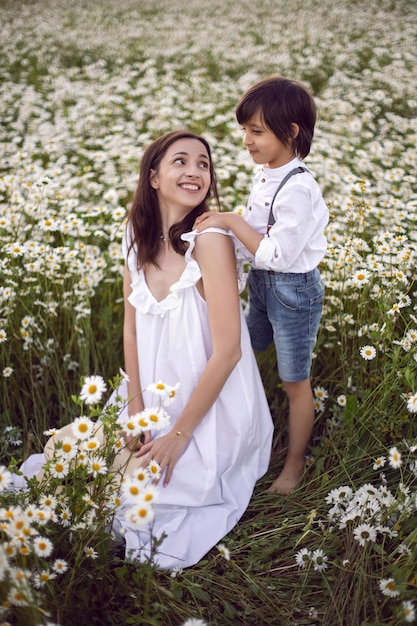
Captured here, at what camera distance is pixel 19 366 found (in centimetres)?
245

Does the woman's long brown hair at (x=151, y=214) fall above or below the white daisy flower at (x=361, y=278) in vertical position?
above

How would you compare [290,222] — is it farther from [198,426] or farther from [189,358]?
[198,426]

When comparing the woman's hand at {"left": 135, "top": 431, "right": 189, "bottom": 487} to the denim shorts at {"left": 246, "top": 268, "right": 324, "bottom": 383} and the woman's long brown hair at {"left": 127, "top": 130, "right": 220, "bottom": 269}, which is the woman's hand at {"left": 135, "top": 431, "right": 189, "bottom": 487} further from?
the woman's long brown hair at {"left": 127, "top": 130, "right": 220, "bottom": 269}

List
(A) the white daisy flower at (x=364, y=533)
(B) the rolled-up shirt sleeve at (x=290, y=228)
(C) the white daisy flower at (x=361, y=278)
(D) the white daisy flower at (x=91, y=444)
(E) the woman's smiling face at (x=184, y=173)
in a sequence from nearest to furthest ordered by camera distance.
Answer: (D) the white daisy flower at (x=91, y=444) < (A) the white daisy flower at (x=364, y=533) < (B) the rolled-up shirt sleeve at (x=290, y=228) < (E) the woman's smiling face at (x=184, y=173) < (C) the white daisy flower at (x=361, y=278)

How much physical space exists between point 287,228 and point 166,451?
0.85 m

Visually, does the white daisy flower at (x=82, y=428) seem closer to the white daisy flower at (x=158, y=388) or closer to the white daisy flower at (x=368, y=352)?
the white daisy flower at (x=158, y=388)

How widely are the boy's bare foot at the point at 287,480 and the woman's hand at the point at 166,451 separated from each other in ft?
1.59

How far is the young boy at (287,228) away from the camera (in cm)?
174

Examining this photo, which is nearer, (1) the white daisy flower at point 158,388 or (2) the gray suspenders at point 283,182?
(1) the white daisy flower at point 158,388

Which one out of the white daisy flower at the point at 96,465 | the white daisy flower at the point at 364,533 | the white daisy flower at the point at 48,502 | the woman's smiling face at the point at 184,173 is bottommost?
the white daisy flower at the point at 364,533

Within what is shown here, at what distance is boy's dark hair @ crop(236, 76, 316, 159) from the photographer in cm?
177

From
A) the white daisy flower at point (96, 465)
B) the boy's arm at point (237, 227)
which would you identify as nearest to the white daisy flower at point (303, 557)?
the white daisy flower at point (96, 465)

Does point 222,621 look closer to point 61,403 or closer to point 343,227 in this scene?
point 61,403

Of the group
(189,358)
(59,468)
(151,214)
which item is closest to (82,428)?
(59,468)
